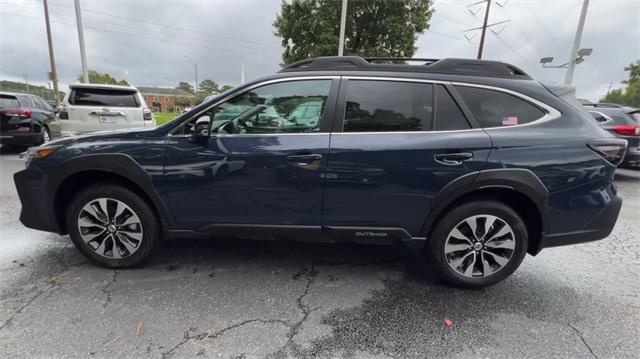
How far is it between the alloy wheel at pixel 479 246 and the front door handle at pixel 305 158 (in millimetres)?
A: 1228

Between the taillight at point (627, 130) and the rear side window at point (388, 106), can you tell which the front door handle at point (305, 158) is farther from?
the taillight at point (627, 130)

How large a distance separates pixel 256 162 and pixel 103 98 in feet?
19.6

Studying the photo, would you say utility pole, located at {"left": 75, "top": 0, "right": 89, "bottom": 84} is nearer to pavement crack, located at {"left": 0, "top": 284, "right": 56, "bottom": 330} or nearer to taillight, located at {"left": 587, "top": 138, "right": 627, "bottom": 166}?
pavement crack, located at {"left": 0, "top": 284, "right": 56, "bottom": 330}

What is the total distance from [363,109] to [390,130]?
0.89 ft

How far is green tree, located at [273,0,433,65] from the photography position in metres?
19.3

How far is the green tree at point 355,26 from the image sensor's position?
63.2 ft

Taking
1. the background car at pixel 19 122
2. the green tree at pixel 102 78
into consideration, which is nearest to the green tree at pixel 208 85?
the green tree at pixel 102 78

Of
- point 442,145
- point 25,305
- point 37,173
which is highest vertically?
point 442,145

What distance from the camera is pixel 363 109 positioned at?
2.55 m

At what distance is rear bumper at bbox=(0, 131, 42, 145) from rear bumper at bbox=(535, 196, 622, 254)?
1046 centimetres

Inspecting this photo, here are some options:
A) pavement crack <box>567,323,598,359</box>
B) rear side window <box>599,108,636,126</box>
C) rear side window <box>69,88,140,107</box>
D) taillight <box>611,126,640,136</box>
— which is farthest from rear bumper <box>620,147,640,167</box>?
rear side window <box>69,88,140,107</box>

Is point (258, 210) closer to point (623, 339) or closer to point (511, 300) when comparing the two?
point (511, 300)

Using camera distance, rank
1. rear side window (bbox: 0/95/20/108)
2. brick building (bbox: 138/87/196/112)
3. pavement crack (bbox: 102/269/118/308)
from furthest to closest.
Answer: brick building (bbox: 138/87/196/112), rear side window (bbox: 0/95/20/108), pavement crack (bbox: 102/269/118/308)

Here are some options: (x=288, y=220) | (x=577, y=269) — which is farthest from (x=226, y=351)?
(x=577, y=269)
